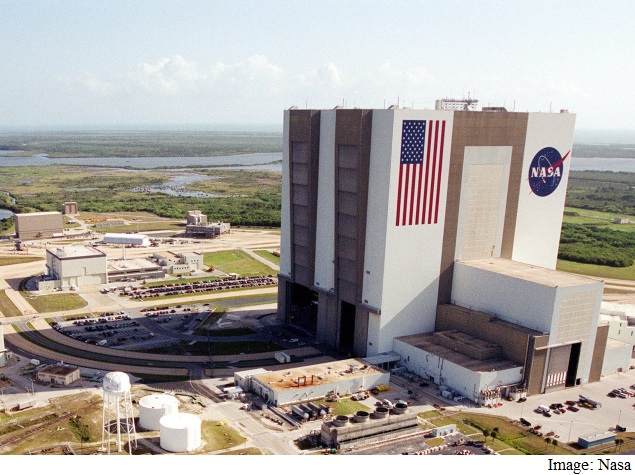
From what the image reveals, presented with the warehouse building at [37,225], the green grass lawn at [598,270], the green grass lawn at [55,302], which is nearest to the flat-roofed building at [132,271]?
the green grass lawn at [55,302]

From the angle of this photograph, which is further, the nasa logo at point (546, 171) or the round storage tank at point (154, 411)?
the nasa logo at point (546, 171)

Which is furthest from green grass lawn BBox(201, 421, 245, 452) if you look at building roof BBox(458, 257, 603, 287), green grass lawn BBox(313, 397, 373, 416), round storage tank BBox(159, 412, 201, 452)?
building roof BBox(458, 257, 603, 287)

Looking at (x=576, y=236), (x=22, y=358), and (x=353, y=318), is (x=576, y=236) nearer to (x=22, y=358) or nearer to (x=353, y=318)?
(x=353, y=318)

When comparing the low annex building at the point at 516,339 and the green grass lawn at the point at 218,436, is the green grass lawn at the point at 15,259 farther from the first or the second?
the low annex building at the point at 516,339

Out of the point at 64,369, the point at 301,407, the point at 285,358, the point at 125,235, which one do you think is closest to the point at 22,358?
the point at 64,369

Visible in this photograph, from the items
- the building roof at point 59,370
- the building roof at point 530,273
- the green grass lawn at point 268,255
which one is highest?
the building roof at point 530,273

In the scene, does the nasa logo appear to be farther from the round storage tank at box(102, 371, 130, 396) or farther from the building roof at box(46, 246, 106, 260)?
the building roof at box(46, 246, 106, 260)
